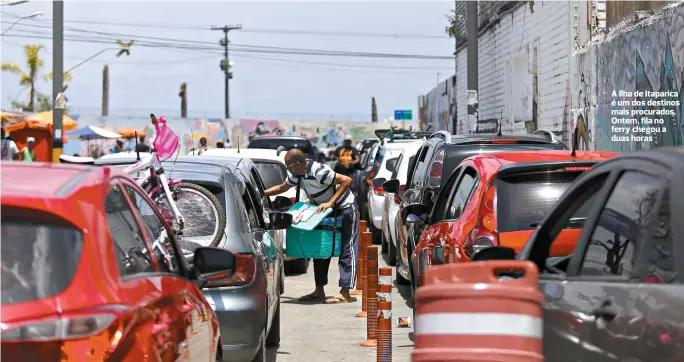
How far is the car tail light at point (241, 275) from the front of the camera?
773 cm

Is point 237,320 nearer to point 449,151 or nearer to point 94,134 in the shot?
point 449,151

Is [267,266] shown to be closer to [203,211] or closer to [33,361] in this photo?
[203,211]

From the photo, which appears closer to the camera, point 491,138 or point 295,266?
point 491,138

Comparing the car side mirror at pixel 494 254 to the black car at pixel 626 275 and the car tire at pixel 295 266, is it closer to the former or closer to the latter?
the black car at pixel 626 275

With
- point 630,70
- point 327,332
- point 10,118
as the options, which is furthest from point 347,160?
point 327,332

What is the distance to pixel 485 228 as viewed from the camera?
8.16 meters

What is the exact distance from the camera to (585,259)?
481 cm

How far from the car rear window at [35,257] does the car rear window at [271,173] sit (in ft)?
39.6

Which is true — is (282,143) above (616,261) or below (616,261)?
above

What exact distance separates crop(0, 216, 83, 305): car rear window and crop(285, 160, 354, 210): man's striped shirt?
9570mm

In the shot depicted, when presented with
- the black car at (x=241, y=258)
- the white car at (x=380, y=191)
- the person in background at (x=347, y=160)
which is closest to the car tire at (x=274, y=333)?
the black car at (x=241, y=258)

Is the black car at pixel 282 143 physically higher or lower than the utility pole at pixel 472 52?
lower

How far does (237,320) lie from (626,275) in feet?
12.4


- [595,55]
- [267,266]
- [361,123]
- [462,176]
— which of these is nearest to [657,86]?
[595,55]
